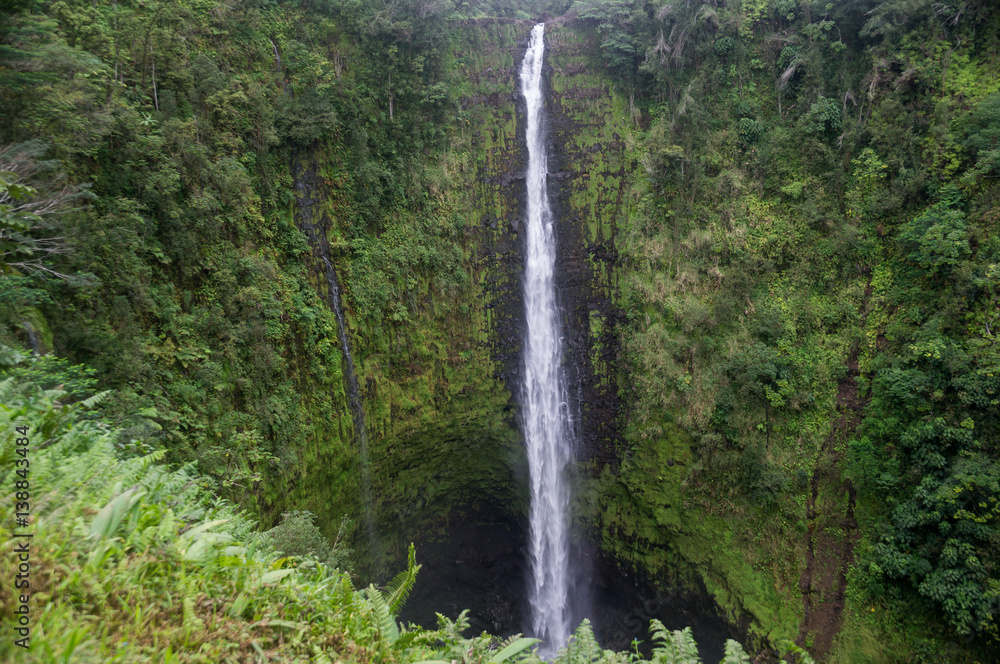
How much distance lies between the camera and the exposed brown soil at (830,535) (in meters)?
9.87

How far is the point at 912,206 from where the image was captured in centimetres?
1035

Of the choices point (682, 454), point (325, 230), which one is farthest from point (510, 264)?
point (682, 454)

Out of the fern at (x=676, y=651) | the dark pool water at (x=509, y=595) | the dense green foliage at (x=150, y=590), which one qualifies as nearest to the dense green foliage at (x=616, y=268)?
the dense green foliage at (x=150, y=590)

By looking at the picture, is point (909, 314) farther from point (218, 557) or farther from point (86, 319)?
point (86, 319)

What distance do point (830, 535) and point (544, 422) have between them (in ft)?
26.3

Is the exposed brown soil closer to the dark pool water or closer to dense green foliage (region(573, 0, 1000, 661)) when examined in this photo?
dense green foliage (region(573, 0, 1000, 661))

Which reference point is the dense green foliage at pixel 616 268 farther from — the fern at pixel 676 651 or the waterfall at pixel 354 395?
the fern at pixel 676 651

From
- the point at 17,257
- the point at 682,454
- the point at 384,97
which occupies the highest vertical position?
the point at 384,97

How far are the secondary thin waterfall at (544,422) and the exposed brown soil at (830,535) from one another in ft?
22.4

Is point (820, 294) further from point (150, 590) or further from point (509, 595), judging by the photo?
point (150, 590)

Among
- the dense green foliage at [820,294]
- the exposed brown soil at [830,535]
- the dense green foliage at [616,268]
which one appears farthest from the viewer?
the exposed brown soil at [830,535]

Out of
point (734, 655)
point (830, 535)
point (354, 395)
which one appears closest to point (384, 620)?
point (734, 655)

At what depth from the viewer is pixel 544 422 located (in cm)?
1487

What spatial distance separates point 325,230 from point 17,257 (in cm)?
682
